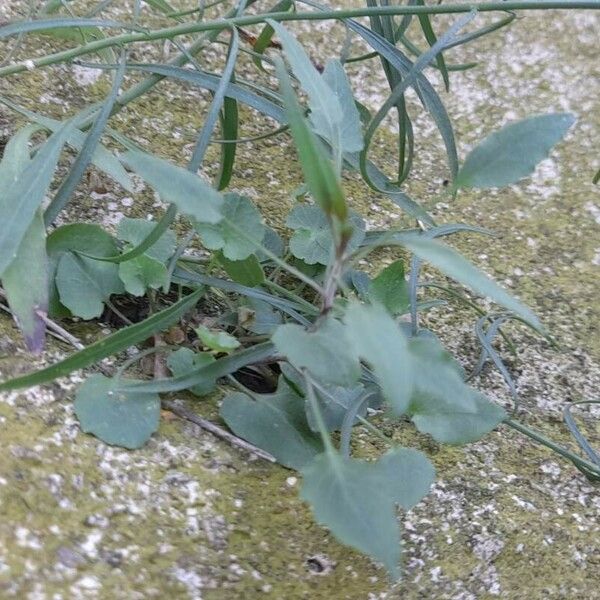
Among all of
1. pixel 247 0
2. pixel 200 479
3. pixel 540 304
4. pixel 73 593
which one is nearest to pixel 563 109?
pixel 540 304

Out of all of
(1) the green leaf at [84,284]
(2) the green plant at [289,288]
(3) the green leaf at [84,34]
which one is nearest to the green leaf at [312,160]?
(2) the green plant at [289,288]

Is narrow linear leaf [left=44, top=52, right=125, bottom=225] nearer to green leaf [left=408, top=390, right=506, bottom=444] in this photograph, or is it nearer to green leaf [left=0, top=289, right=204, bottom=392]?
green leaf [left=0, top=289, right=204, bottom=392]

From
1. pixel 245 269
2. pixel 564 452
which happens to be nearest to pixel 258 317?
pixel 245 269

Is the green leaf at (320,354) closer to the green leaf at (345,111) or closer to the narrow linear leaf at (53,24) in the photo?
the green leaf at (345,111)

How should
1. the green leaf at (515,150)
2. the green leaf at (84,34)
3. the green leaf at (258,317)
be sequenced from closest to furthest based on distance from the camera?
the green leaf at (515,150), the green leaf at (258,317), the green leaf at (84,34)

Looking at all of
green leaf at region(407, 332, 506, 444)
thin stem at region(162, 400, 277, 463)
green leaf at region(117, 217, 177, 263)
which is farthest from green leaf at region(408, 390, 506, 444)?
green leaf at region(117, 217, 177, 263)

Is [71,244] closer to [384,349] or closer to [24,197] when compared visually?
[24,197]
